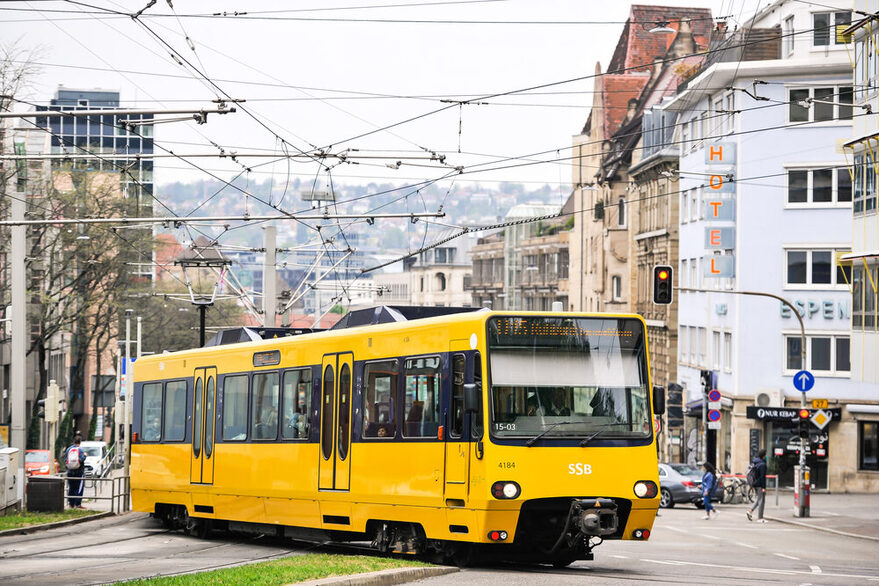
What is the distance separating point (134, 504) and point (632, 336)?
14.2 meters

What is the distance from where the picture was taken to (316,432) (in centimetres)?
2034

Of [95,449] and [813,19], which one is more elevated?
[813,19]

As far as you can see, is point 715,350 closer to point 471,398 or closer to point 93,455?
point 93,455

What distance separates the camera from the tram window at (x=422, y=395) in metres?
17.3

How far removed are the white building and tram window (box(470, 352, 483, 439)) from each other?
37.3m

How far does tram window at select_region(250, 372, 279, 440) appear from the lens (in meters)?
21.9

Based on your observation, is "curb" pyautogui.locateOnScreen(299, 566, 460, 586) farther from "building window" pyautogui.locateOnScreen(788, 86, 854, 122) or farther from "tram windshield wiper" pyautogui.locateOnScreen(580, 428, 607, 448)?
"building window" pyautogui.locateOnScreen(788, 86, 854, 122)

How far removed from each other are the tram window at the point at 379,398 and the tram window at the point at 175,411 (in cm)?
769

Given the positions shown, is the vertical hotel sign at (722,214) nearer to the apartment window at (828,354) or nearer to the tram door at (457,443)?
the apartment window at (828,354)

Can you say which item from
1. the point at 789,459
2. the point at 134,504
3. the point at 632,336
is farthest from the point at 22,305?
the point at 789,459

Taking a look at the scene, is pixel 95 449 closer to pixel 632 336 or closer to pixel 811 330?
pixel 811 330

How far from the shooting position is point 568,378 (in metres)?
16.6

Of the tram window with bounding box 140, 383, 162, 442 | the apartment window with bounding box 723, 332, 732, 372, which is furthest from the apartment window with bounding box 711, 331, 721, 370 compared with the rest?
the tram window with bounding box 140, 383, 162, 442

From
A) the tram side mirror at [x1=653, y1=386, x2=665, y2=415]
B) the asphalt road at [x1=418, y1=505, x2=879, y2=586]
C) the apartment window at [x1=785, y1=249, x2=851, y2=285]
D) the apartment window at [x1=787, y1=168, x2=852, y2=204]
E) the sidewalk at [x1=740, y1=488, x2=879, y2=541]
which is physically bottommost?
the sidewalk at [x1=740, y1=488, x2=879, y2=541]
